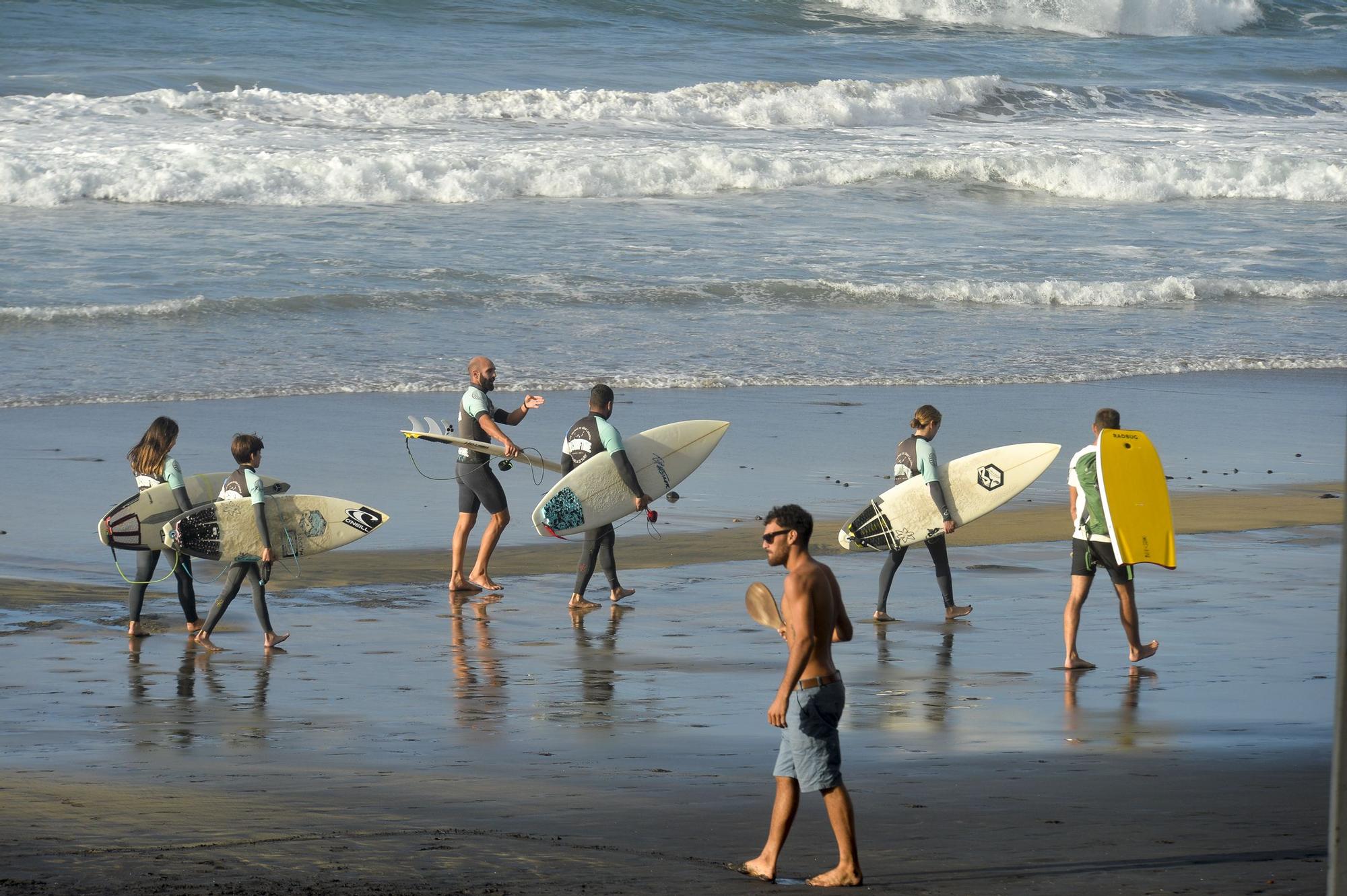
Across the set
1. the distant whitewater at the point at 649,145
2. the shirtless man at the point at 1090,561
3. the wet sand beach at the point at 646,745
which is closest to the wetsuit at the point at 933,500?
the wet sand beach at the point at 646,745

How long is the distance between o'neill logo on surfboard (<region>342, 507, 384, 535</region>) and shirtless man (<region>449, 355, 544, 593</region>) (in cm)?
54

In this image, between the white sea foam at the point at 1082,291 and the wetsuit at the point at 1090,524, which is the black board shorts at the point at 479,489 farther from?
the white sea foam at the point at 1082,291

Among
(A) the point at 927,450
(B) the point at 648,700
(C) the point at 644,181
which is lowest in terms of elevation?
(B) the point at 648,700

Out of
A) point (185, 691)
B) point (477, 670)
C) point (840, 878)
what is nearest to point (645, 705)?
point (477, 670)

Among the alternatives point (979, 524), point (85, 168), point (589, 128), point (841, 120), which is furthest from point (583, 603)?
point (841, 120)

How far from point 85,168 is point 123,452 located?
46.4 ft

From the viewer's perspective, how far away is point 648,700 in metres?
8.24

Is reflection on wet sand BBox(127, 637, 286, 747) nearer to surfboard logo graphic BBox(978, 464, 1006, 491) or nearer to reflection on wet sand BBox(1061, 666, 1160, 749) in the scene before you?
reflection on wet sand BBox(1061, 666, 1160, 749)

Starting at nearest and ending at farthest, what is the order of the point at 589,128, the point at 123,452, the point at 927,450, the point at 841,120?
the point at 927,450 → the point at 123,452 → the point at 589,128 → the point at 841,120

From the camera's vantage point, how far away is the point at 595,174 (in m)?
28.9

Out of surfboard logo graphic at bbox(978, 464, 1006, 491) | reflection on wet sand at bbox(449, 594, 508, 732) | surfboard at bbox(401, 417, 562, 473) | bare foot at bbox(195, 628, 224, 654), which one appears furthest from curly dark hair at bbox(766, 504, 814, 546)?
surfboard logo graphic at bbox(978, 464, 1006, 491)

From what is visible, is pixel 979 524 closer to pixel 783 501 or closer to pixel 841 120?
pixel 783 501

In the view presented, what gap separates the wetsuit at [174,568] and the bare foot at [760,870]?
198 inches

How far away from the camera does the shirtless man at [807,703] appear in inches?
220
